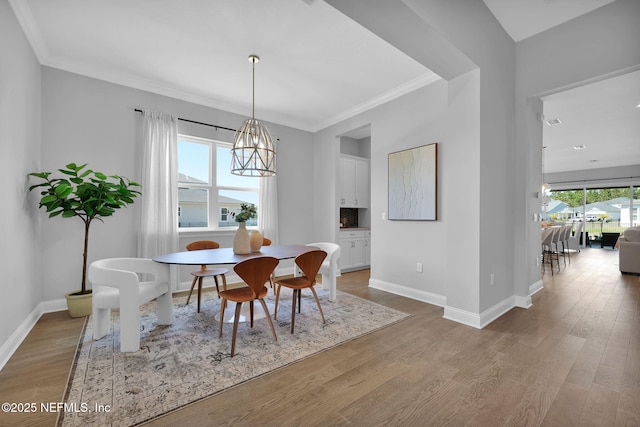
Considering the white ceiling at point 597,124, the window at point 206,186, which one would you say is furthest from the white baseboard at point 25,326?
the white ceiling at point 597,124

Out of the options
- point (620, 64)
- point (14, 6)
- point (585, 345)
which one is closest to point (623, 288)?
point (585, 345)

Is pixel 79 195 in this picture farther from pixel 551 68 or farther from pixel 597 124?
pixel 597 124

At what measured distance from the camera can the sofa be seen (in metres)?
5.07

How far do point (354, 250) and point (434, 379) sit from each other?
11.8ft

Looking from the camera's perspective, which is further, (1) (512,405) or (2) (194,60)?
(2) (194,60)

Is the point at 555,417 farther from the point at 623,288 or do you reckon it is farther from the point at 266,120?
the point at 266,120

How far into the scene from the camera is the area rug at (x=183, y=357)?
1631mm

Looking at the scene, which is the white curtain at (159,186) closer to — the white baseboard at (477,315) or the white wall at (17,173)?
the white wall at (17,173)

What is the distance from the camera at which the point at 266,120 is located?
16.2 feet

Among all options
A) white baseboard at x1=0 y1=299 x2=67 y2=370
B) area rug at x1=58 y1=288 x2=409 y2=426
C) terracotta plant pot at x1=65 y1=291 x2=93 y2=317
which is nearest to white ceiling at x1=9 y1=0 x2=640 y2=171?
terracotta plant pot at x1=65 y1=291 x2=93 y2=317

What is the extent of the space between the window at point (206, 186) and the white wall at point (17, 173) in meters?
1.59

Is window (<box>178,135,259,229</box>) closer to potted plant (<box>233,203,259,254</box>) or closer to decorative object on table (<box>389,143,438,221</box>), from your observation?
potted plant (<box>233,203,259,254</box>)

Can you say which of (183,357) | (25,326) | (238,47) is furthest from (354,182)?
(25,326)

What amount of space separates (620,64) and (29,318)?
20.0 ft
